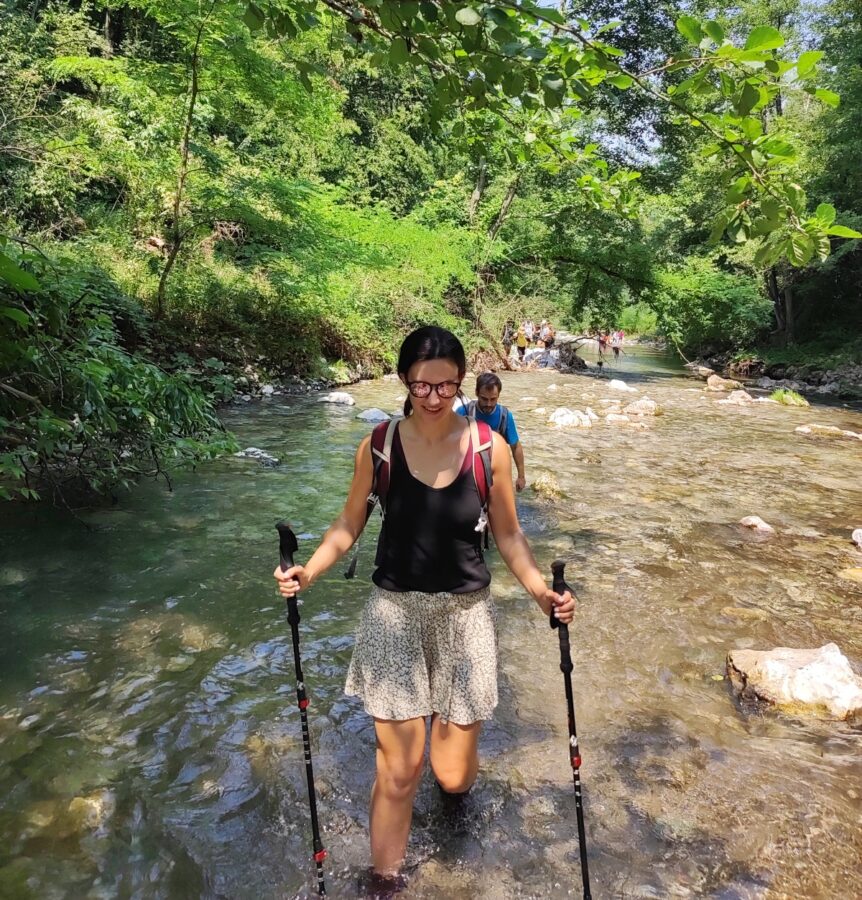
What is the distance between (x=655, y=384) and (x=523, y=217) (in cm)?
979

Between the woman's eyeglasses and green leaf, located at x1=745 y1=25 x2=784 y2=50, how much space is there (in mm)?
1525

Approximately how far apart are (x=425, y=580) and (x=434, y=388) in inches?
31.8

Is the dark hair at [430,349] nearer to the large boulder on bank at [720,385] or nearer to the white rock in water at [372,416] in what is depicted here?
the white rock in water at [372,416]

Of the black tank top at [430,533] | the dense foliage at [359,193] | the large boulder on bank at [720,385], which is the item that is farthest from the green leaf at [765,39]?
the large boulder on bank at [720,385]

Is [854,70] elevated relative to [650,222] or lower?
elevated

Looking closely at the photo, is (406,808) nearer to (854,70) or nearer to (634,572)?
(634,572)

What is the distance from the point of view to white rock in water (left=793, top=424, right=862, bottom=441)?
51.7 feet

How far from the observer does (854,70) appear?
925 inches

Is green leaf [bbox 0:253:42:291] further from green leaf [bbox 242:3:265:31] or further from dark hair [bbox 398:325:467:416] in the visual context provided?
dark hair [bbox 398:325:467:416]

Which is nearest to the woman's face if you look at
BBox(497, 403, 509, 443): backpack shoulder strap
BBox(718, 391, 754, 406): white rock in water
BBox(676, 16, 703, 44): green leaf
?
BBox(676, 16, 703, 44): green leaf

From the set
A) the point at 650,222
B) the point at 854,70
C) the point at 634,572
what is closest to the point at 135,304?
the point at 634,572

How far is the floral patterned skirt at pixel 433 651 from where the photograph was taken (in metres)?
2.83

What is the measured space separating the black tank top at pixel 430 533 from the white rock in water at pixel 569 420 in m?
13.5

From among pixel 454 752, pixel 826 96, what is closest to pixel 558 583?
pixel 454 752
